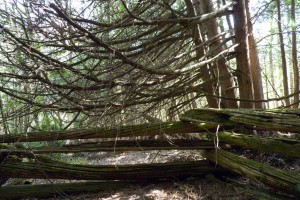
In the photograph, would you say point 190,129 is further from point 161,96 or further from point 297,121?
point 297,121

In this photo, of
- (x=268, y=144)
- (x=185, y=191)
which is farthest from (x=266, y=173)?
(x=185, y=191)

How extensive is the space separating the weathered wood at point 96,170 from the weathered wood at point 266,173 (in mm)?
727

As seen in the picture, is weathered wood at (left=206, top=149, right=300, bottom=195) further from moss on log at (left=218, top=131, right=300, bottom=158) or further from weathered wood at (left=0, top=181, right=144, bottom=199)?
weathered wood at (left=0, top=181, right=144, bottom=199)

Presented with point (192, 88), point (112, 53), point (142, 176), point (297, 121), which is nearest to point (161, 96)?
point (192, 88)

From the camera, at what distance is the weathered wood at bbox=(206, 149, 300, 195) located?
3.20 metres

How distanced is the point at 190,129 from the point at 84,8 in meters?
2.28

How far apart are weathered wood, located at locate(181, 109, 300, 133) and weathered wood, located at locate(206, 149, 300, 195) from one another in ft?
1.44

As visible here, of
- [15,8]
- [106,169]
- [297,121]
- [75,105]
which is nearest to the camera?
[297,121]

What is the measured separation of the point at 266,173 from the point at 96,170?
2.51m

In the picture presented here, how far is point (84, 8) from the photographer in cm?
463

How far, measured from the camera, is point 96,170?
193 inches

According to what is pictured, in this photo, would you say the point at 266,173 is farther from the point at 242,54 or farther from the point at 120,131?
the point at 242,54

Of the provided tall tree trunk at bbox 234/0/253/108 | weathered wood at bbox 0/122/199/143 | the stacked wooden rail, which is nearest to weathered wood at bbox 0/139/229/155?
the stacked wooden rail

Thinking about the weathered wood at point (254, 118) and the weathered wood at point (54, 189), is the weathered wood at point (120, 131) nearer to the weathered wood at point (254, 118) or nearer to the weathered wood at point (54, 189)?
the weathered wood at point (254, 118)
